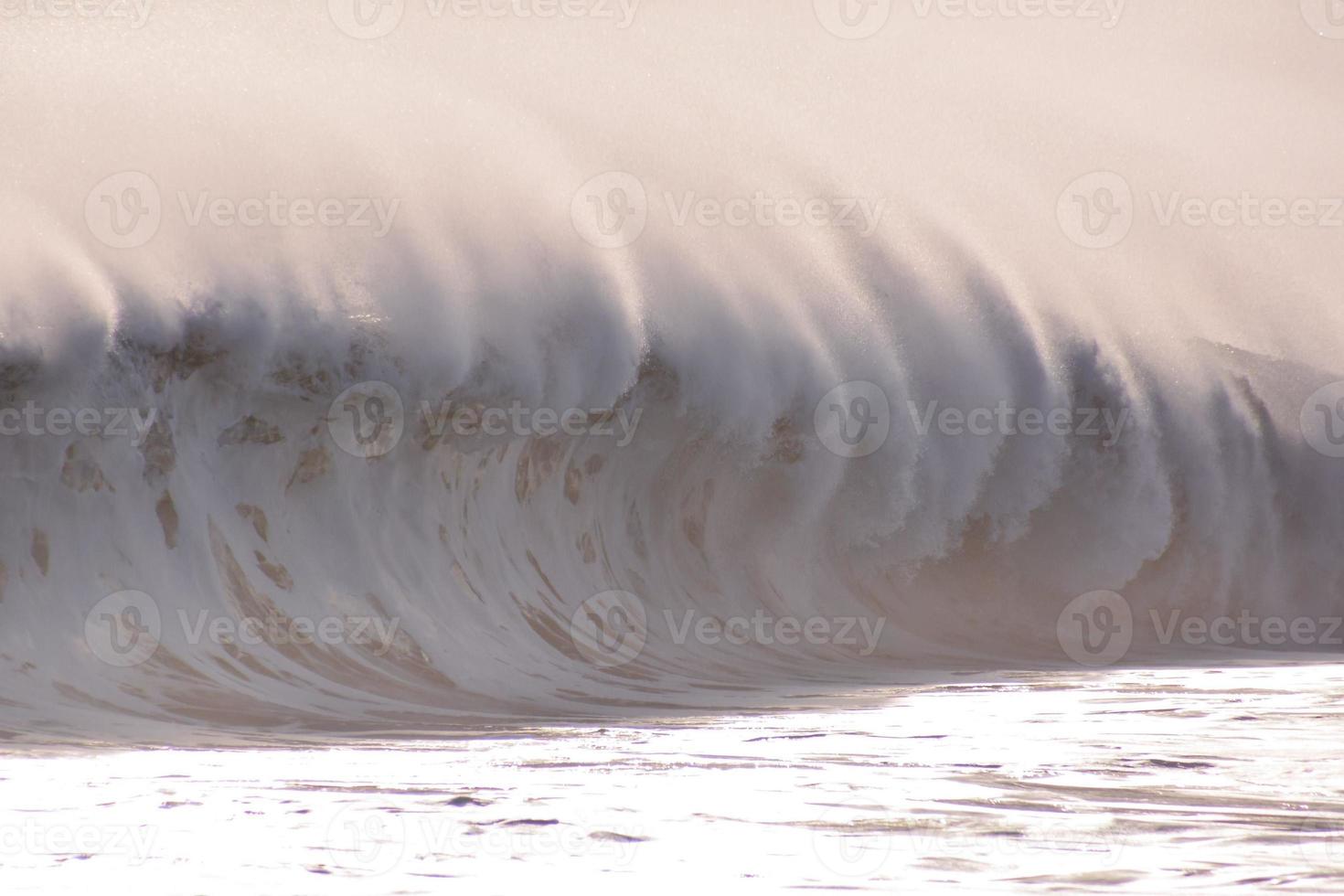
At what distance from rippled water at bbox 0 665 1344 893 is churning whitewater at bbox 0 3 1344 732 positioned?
57.9 inches

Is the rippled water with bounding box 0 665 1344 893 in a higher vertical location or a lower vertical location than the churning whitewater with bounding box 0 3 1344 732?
lower

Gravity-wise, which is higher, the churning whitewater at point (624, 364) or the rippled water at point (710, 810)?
the churning whitewater at point (624, 364)

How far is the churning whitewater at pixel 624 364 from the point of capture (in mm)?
6656

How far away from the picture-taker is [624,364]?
8.32m

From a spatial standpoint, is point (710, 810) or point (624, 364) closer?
point (710, 810)

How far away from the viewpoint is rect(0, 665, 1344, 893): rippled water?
8.61 ft

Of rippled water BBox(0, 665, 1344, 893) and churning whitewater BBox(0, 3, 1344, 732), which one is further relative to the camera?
churning whitewater BBox(0, 3, 1344, 732)

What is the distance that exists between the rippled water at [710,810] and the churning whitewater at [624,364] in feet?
4.83

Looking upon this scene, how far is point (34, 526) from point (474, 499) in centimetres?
215

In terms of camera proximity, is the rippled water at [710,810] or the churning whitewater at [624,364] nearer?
the rippled water at [710,810]

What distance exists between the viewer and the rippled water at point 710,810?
262cm

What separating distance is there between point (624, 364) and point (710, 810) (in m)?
5.27

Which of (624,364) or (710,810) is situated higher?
(624,364)

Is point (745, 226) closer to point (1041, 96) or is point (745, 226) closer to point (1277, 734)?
point (1041, 96)
